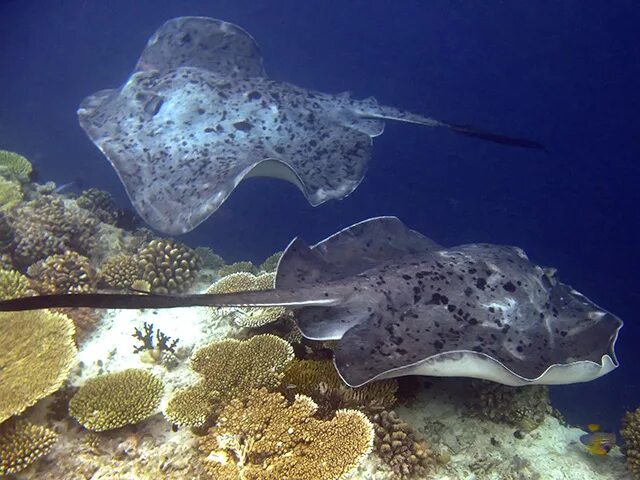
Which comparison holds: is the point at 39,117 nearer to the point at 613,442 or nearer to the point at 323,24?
the point at 323,24

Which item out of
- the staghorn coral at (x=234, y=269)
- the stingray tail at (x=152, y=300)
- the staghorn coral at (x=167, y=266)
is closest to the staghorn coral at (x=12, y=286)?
the staghorn coral at (x=167, y=266)

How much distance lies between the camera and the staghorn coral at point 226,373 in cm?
348

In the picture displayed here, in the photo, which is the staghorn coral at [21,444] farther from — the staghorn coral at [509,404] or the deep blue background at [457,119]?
the deep blue background at [457,119]

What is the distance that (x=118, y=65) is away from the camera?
2159 inches

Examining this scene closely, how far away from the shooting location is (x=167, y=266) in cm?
663

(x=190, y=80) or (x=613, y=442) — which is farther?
(x=190, y=80)

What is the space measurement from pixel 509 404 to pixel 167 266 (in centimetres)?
520

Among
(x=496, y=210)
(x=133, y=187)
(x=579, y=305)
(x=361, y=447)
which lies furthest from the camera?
(x=496, y=210)

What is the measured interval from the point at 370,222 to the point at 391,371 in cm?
248

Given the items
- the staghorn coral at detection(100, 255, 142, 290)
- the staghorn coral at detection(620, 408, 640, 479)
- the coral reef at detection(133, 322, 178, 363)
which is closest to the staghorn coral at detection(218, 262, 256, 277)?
the staghorn coral at detection(100, 255, 142, 290)

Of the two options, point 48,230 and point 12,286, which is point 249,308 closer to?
point 12,286

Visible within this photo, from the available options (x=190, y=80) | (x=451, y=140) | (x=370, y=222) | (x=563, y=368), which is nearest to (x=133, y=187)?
(x=190, y=80)

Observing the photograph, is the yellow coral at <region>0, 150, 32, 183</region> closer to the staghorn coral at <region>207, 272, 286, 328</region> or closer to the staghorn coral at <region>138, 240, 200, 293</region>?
the staghorn coral at <region>138, 240, 200, 293</region>

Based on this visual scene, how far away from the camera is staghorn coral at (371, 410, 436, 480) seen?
3391 mm
